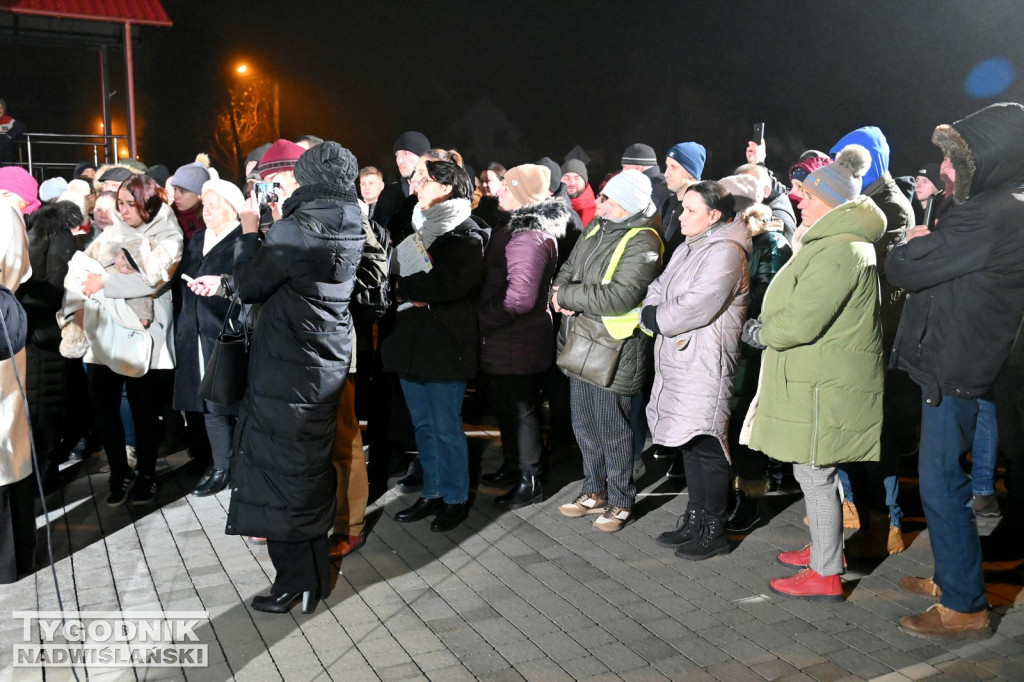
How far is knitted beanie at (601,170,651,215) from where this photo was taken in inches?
187

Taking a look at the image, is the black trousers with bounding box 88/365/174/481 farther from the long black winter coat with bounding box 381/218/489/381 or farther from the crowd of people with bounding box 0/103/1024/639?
the long black winter coat with bounding box 381/218/489/381

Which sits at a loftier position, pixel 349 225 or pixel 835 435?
pixel 349 225

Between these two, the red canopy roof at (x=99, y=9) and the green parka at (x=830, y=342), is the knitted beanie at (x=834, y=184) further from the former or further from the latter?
the red canopy roof at (x=99, y=9)

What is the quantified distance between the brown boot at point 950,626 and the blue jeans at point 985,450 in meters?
1.56

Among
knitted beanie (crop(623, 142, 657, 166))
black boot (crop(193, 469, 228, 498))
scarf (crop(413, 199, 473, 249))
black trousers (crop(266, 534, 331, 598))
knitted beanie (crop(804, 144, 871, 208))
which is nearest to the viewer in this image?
black trousers (crop(266, 534, 331, 598))

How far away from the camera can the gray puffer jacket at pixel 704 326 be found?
4.30m

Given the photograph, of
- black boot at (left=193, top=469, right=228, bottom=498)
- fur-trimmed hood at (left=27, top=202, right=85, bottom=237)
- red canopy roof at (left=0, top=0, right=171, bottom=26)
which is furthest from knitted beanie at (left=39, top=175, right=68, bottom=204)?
black boot at (left=193, top=469, right=228, bottom=498)

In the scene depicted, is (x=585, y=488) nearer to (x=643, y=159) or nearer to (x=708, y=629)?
Answer: (x=708, y=629)

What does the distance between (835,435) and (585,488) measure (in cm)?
173

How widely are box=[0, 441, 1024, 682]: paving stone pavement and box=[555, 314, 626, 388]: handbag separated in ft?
2.84

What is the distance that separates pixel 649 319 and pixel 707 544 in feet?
3.91

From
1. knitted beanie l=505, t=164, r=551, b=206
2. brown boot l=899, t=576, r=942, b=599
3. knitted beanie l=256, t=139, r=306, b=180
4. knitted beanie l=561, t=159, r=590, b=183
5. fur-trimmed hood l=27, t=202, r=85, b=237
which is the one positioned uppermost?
knitted beanie l=561, t=159, r=590, b=183

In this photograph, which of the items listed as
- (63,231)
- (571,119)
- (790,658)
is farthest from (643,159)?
(571,119)

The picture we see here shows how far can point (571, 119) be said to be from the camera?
16.3 metres
